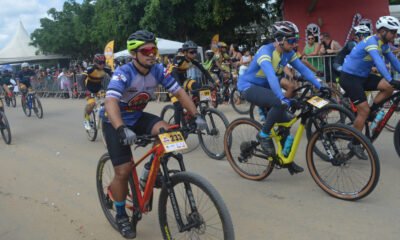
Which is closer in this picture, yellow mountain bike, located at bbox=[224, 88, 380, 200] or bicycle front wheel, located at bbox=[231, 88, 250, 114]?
yellow mountain bike, located at bbox=[224, 88, 380, 200]

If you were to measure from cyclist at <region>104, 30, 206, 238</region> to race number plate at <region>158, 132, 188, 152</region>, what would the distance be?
0.21m

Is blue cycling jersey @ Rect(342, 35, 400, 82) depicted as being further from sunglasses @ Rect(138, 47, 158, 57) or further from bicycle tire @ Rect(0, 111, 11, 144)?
bicycle tire @ Rect(0, 111, 11, 144)

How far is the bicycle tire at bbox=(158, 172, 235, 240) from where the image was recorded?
10.0 ft

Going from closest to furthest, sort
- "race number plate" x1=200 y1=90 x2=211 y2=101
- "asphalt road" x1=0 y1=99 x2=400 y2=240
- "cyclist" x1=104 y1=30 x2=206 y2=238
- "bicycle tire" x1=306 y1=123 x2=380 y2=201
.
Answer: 1. "cyclist" x1=104 y1=30 x2=206 y2=238
2. "asphalt road" x1=0 y1=99 x2=400 y2=240
3. "bicycle tire" x1=306 y1=123 x2=380 y2=201
4. "race number plate" x1=200 y1=90 x2=211 y2=101

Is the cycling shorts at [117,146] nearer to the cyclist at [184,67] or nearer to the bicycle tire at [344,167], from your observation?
the bicycle tire at [344,167]

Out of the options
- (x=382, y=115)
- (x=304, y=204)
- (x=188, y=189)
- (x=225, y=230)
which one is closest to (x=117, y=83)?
(x=188, y=189)

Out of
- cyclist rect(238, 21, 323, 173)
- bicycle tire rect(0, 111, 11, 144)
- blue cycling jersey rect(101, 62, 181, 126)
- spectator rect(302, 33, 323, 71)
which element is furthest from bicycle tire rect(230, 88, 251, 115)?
blue cycling jersey rect(101, 62, 181, 126)

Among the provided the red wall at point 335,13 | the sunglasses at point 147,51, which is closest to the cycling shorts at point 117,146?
the sunglasses at point 147,51

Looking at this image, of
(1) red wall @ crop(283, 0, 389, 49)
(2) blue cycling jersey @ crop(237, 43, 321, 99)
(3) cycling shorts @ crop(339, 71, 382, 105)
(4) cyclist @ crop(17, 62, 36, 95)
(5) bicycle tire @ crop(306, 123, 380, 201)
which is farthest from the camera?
(1) red wall @ crop(283, 0, 389, 49)

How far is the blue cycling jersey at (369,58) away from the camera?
5.34m

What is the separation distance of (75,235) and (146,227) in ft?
2.36

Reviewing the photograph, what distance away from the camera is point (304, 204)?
15.0 feet

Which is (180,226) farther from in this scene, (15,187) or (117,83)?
(15,187)

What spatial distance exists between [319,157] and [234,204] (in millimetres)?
1120
